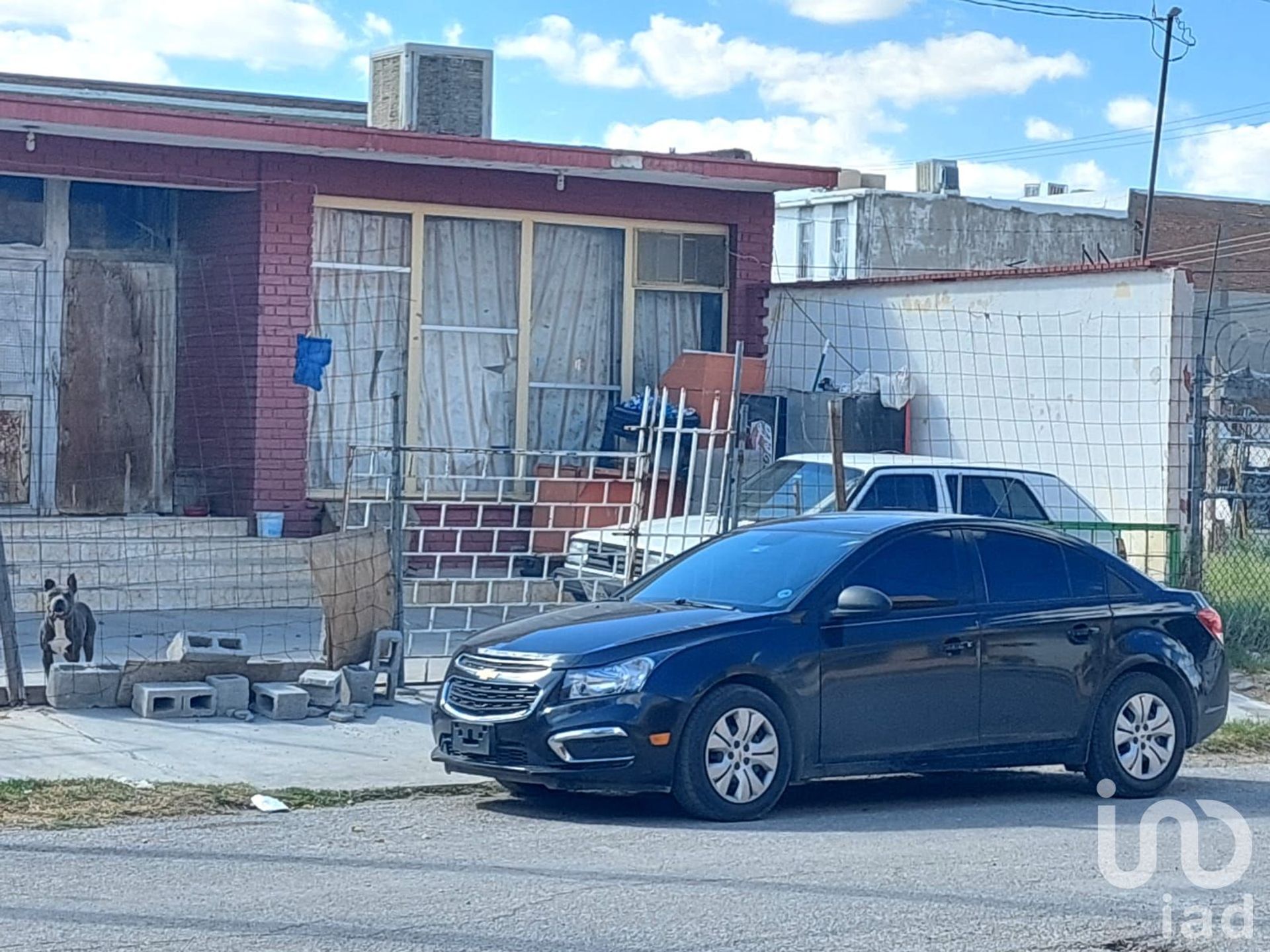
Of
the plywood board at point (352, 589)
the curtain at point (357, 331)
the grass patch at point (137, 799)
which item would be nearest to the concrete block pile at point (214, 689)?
the plywood board at point (352, 589)

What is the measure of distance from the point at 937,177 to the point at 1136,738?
36.6m

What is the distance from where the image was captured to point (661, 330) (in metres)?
18.8

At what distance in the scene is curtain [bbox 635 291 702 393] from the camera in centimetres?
1866

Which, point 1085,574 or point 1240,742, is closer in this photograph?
point 1085,574

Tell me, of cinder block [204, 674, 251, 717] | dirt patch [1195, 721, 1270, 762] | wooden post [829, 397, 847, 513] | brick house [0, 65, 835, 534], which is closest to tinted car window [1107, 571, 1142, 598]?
dirt patch [1195, 721, 1270, 762]

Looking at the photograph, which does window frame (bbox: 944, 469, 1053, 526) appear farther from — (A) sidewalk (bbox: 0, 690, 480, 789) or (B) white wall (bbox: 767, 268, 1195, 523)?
(A) sidewalk (bbox: 0, 690, 480, 789)

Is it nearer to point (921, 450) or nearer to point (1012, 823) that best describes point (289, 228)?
point (921, 450)

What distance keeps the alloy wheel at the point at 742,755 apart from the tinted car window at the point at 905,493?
583cm

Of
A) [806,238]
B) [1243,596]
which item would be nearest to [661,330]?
[1243,596]

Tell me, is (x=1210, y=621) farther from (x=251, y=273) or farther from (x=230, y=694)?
(x=251, y=273)

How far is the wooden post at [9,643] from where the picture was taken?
11000 mm

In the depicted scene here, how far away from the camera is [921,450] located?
18.7 meters

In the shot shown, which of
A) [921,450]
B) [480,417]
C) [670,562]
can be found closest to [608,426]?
[480,417]

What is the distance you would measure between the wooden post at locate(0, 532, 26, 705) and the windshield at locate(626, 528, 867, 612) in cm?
385
